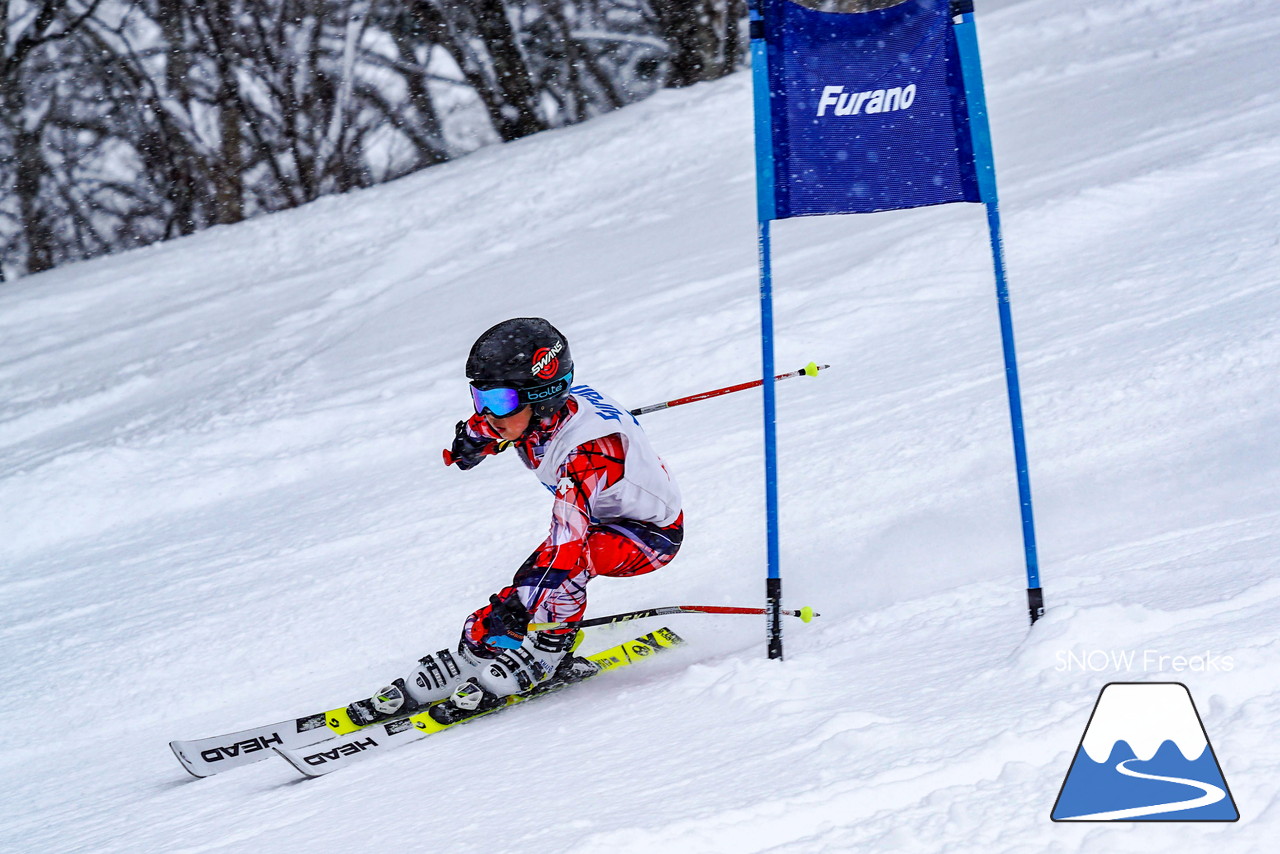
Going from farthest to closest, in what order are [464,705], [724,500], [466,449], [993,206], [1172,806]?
[724,500], [466,449], [464,705], [993,206], [1172,806]

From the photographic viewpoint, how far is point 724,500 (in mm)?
4949

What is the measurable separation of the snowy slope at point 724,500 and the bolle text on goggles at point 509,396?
96 cm

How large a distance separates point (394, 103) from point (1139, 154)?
12943 mm

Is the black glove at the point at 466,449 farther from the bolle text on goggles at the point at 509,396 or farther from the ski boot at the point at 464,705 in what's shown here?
the ski boot at the point at 464,705

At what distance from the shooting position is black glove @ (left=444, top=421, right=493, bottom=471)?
3.80 meters

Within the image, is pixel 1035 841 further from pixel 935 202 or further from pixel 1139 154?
pixel 1139 154

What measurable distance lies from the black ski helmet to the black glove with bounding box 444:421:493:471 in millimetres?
441

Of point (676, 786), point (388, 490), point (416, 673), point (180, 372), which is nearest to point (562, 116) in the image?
point (180, 372)

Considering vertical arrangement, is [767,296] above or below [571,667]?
above

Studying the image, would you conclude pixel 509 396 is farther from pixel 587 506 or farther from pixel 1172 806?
pixel 1172 806

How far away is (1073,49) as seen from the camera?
10500 millimetres

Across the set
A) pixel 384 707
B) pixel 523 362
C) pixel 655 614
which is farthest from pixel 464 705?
pixel 523 362

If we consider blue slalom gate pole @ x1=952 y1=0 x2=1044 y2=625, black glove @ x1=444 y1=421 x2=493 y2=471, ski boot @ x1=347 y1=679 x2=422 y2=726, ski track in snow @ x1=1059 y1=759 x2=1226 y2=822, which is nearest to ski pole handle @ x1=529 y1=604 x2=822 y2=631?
ski boot @ x1=347 y1=679 x2=422 y2=726

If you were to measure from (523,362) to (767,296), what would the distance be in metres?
0.80
